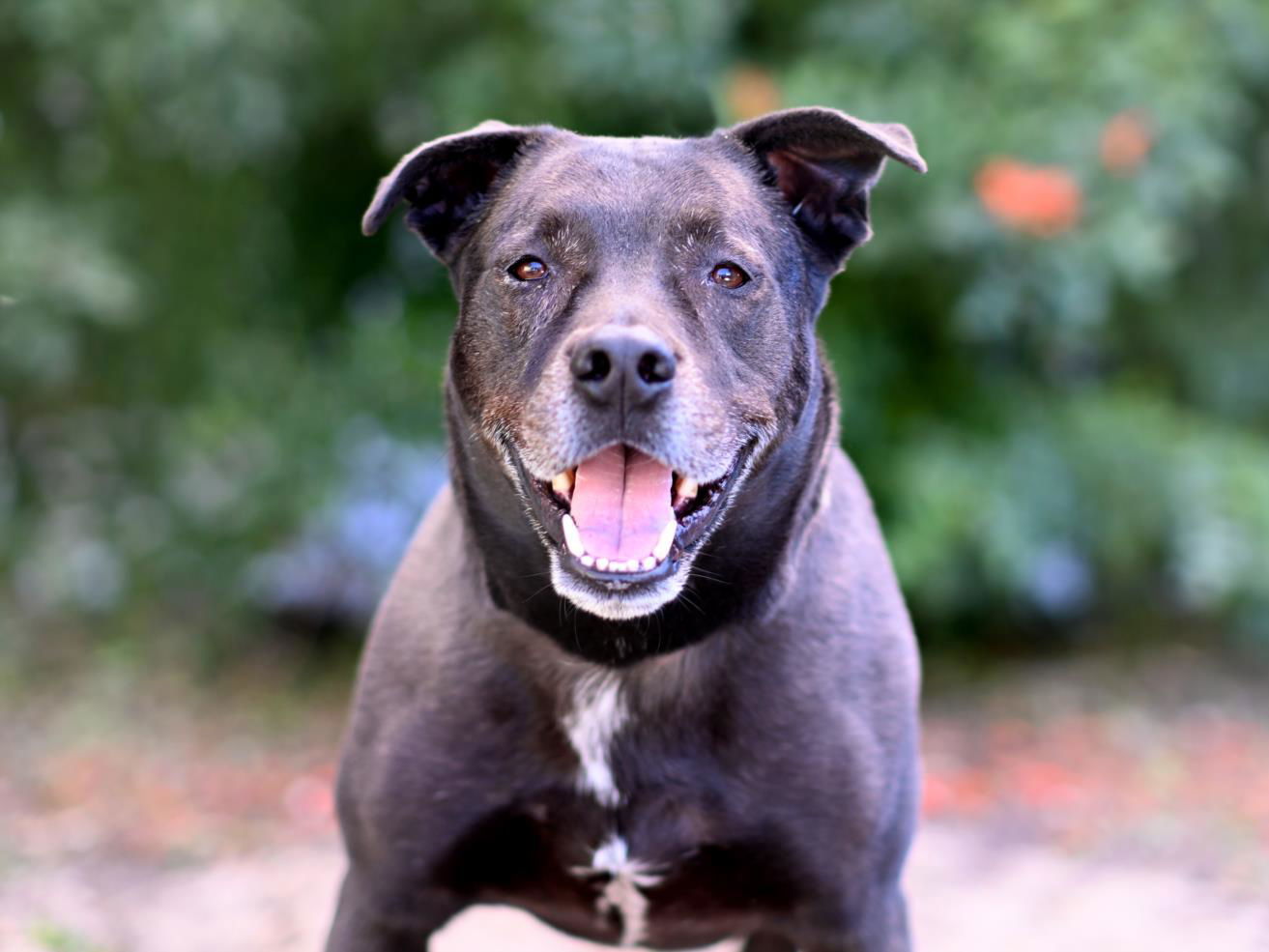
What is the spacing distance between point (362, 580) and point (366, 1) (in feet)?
7.86

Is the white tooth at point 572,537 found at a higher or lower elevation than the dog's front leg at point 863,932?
higher

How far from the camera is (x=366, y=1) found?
5875 mm

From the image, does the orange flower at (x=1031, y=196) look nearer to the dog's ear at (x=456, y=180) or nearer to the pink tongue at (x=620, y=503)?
the dog's ear at (x=456, y=180)

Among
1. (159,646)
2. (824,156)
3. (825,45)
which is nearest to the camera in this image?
(824,156)

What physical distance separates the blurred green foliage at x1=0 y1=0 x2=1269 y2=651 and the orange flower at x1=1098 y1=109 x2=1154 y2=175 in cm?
1

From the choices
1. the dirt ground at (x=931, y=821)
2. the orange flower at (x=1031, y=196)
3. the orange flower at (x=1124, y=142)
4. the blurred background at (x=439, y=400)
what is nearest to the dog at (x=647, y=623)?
the dirt ground at (x=931, y=821)

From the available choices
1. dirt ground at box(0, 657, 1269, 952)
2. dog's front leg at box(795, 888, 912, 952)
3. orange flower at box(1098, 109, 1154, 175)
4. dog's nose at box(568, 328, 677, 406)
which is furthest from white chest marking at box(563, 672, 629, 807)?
orange flower at box(1098, 109, 1154, 175)

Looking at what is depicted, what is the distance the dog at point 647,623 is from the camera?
108 inches

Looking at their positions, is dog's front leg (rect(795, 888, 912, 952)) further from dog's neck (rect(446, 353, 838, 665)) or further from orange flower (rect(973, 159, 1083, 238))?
orange flower (rect(973, 159, 1083, 238))

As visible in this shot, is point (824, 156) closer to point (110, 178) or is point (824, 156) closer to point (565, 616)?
point (565, 616)

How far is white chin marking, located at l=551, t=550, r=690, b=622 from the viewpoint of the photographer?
8.54ft

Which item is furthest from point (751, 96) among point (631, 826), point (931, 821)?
point (631, 826)

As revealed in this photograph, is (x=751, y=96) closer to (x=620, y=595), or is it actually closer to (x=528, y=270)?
(x=528, y=270)

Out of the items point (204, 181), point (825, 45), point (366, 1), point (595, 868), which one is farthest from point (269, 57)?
point (595, 868)
